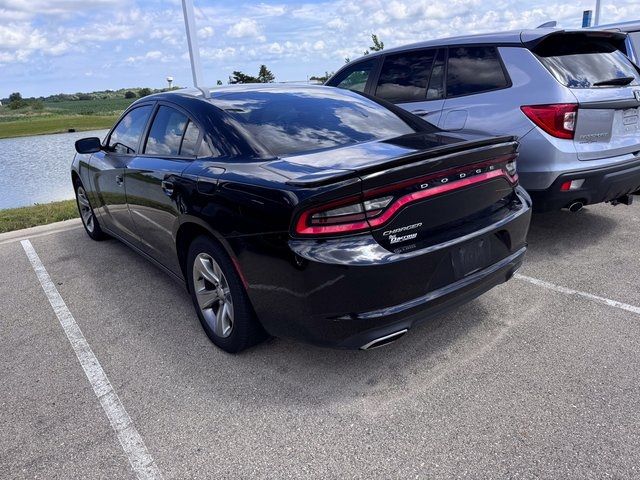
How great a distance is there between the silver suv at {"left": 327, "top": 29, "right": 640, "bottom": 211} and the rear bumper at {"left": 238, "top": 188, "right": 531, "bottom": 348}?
1.65m

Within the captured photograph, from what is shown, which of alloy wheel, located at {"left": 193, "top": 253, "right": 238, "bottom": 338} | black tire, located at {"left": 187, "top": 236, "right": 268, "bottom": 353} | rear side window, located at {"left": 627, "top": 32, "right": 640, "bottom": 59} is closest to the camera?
black tire, located at {"left": 187, "top": 236, "right": 268, "bottom": 353}

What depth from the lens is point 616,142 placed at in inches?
160

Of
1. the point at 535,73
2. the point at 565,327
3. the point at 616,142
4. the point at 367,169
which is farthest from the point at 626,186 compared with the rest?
the point at 367,169

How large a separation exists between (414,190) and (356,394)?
111 centimetres

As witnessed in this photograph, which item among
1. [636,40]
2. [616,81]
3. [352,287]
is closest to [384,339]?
[352,287]

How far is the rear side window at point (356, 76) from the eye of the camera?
5.67 meters

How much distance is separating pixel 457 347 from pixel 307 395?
97 centimetres

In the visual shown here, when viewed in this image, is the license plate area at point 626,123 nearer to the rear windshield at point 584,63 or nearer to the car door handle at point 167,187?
the rear windshield at point 584,63

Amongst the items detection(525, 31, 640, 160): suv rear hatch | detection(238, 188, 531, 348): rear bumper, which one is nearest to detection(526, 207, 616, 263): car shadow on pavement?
detection(525, 31, 640, 160): suv rear hatch

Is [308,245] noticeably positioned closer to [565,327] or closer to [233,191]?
[233,191]

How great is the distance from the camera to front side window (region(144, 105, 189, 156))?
3380 millimetres

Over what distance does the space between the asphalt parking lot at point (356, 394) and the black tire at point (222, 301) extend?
14 cm

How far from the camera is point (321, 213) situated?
7.35 ft

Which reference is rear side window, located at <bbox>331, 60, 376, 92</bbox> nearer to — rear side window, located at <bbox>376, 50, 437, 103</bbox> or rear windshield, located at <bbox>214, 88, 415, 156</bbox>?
rear side window, located at <bbox>376, 50, 437, 103</bbox>
